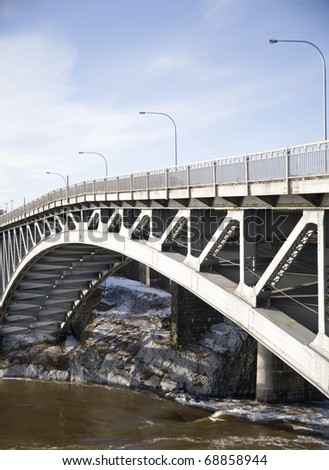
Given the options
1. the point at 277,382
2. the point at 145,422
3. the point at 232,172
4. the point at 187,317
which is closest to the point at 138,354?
the point at 187,317

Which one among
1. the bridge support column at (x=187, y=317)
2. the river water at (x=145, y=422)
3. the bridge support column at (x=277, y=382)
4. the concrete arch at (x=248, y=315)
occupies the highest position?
the concrete arch at (x=248, y=315)

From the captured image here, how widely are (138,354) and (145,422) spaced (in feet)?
27.8

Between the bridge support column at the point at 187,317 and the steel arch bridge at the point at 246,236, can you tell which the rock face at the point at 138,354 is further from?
the steel arch bridge at the point at 246,236

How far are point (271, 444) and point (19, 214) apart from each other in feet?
84.5

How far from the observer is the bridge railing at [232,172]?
493 inches

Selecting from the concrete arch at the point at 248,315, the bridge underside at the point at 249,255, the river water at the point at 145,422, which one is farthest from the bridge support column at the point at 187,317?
the concrete arch at the point at 248,315

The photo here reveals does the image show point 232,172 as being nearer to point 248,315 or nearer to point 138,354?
point 248,315

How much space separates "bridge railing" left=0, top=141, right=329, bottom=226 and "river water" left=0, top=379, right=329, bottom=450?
1300cm

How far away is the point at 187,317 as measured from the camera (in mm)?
38906

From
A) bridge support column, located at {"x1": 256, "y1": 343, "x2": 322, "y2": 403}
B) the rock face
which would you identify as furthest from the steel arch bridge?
bridge support column, located at {"x1": 256, "y1": 343, "x2": 322, "y2": 403}

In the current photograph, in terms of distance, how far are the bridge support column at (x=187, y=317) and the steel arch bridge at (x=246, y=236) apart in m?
11.2

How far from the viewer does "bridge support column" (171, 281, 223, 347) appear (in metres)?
38.5
